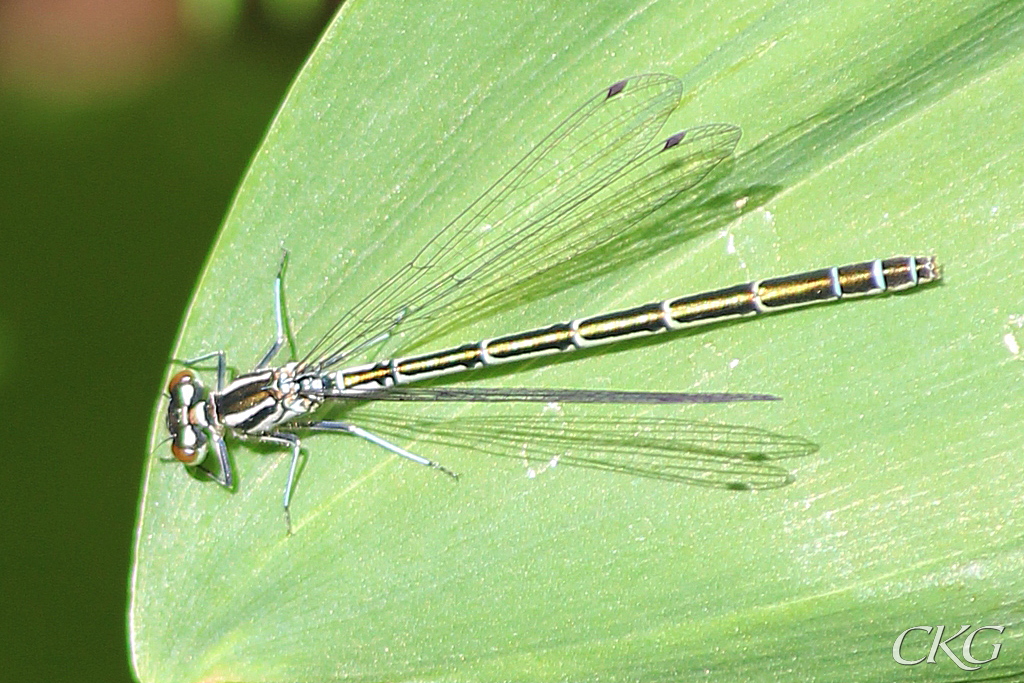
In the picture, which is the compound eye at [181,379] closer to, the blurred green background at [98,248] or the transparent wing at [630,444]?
the transparent wing at [630,444]

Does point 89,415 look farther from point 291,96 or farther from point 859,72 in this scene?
point 859,72

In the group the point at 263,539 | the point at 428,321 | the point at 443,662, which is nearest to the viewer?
the point at 443,662

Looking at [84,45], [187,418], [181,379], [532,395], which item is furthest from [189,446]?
[84,45]

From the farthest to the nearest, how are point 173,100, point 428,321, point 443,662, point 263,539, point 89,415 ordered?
point 173,100
point 89,415
point 428,321
point 263,539
point 443,662

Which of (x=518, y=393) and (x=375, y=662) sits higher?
(x=518, y=393)

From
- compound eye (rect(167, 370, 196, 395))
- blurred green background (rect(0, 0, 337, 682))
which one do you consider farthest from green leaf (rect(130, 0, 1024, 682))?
blurred green background (rect(0, 0, 337, 682))

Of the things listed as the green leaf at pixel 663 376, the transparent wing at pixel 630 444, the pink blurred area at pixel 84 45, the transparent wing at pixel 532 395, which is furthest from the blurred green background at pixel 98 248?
the transparent wing at pixel 630 444

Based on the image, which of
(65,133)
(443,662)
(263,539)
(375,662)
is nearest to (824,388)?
(443,662)

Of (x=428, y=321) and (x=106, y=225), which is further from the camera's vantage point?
(x=106, y=225)
